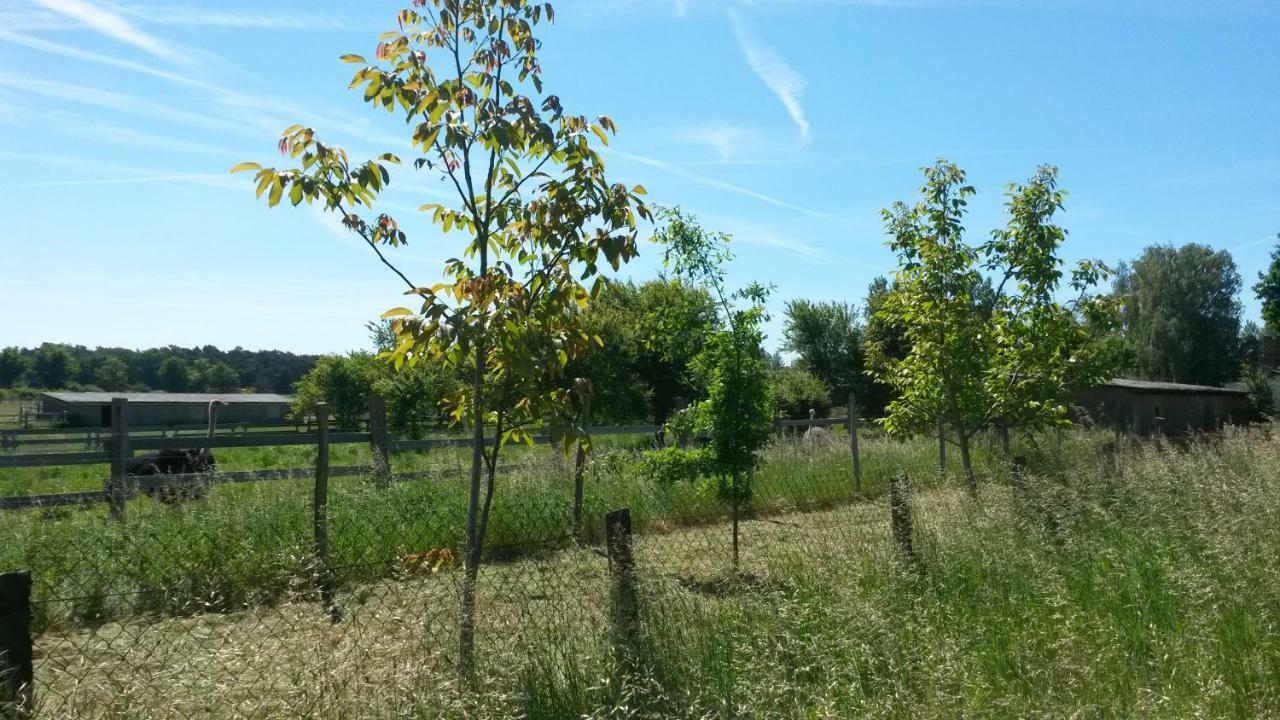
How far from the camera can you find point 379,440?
32.0 ft

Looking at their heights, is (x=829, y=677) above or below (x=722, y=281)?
below

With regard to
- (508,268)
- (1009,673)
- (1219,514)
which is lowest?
(1009,673)

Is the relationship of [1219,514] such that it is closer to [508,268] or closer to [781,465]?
[508,268]

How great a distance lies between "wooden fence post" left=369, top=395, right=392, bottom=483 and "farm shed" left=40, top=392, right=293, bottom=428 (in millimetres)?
35309

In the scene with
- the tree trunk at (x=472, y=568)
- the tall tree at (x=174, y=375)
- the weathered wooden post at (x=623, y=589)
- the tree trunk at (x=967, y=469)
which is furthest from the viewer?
the tall tree at (x=174, y=375)

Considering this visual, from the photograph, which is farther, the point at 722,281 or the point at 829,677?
the point at 722,281

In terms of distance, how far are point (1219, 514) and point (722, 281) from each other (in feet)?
14.7

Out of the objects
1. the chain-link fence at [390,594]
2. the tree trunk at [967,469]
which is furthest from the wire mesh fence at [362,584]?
the tree trunk at [967,469]

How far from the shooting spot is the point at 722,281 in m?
8.70

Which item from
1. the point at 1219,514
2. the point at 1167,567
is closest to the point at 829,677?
the point at 1167,567

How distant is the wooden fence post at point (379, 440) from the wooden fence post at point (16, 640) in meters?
6.15

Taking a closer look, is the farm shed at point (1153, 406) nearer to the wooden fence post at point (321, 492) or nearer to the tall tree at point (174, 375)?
the wooden fence post at point (321, 492)

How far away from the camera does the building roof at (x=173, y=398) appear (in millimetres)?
45312

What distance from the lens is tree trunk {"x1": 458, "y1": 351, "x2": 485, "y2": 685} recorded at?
12.7 ft
